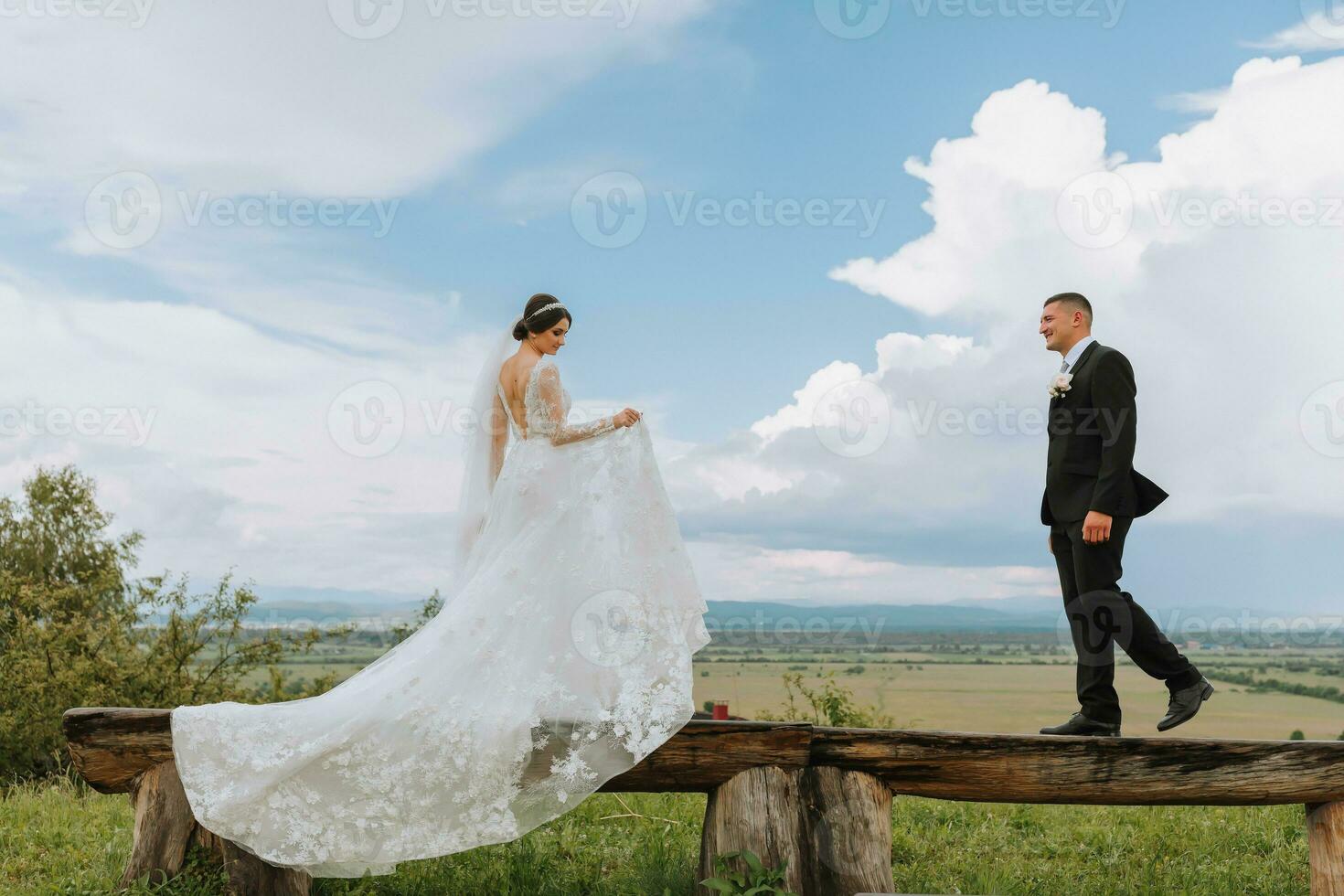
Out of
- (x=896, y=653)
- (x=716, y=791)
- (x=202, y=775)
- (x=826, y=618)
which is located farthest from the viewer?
(x=896, y=653)

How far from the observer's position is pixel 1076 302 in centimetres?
569

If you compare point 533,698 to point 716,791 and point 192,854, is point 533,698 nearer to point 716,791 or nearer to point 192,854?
point 716,791

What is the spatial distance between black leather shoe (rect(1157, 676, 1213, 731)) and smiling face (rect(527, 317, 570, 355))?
12.3 ft

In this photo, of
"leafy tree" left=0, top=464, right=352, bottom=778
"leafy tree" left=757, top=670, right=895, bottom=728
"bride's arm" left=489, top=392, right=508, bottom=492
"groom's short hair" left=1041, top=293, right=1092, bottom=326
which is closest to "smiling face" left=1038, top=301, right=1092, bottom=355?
"groom's short hair" left=1041, top=293, right=1092, bottom=326

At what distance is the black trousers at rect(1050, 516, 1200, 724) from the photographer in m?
5.30

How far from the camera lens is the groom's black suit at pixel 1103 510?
209 inches

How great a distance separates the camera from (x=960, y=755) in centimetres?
516

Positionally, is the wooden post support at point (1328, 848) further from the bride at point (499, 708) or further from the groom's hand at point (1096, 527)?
the bride at point (499, 708)

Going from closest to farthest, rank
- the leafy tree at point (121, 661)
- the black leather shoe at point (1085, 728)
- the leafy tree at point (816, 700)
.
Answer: the black leather shoe at point (1085, 728) < the leafy tree at point (816, 700) < the leafy tree at point (121, 661)

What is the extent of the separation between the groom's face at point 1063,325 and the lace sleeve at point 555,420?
2.50 metres

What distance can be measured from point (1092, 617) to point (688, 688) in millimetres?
2172

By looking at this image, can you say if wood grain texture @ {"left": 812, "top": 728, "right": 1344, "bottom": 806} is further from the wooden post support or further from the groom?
the wooden post support

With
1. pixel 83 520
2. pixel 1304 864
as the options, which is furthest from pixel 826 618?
pixel 83 520

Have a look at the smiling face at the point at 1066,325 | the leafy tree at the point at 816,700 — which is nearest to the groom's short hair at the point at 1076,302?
the smiling face at the point at 1066,325
